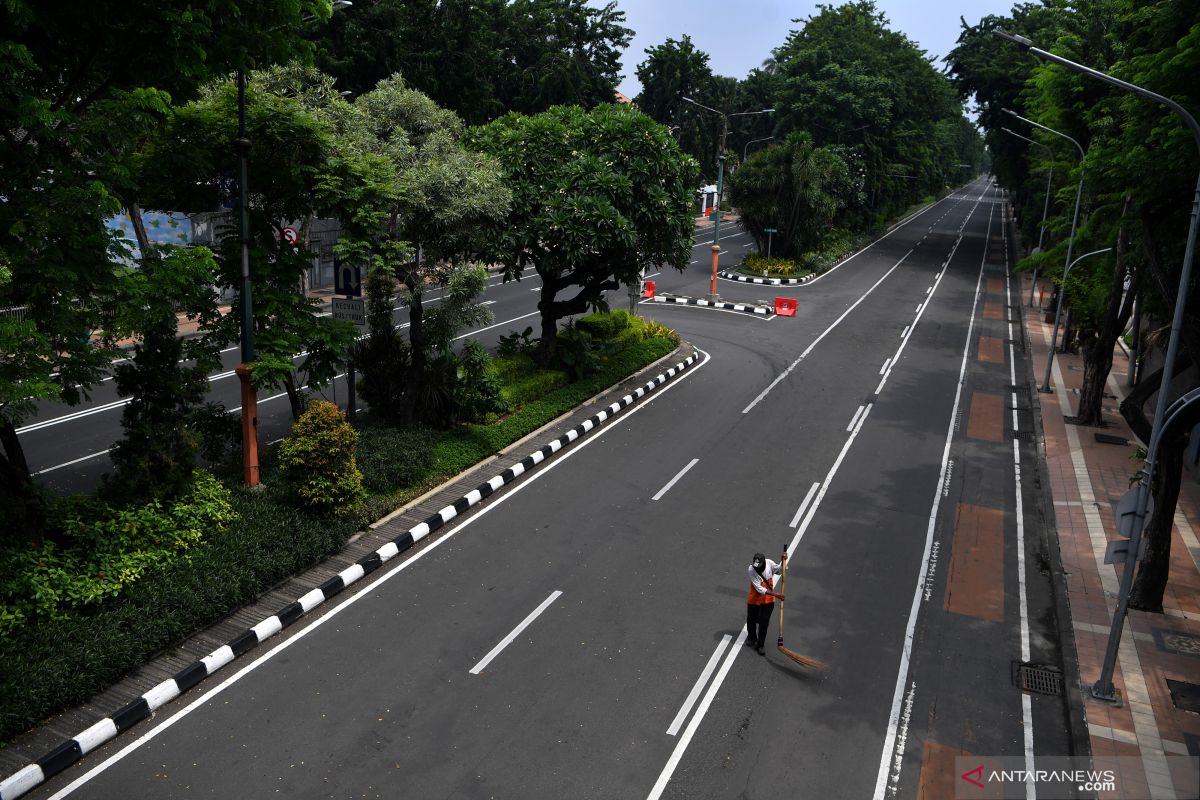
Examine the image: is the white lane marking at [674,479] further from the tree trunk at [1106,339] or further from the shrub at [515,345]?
the tree trunk at [1106,339]

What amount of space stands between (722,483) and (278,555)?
826 cm

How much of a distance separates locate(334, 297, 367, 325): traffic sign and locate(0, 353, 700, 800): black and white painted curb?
12.5 feet

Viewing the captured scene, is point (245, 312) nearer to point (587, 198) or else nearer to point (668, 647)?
point (668, 647)

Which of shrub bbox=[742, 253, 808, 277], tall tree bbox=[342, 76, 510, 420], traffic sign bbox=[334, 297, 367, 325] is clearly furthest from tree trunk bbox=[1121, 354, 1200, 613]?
shrub bbox=[742, 253, 808, 277]

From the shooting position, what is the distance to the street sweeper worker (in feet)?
35.5

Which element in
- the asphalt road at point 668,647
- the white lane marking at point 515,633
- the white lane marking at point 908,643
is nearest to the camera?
the asphalt road at point 668,647

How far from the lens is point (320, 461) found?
44.2 ft

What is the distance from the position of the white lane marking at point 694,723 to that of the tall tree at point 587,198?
34.8ft

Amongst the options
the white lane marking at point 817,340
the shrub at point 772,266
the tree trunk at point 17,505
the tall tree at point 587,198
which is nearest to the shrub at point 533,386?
the tall tree at point 587,198

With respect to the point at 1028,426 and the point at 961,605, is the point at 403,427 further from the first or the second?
the point at 1028,426

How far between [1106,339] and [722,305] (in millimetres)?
16490

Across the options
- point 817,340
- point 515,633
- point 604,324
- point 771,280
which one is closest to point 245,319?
point 515,633

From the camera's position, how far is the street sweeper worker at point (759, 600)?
426 inches
